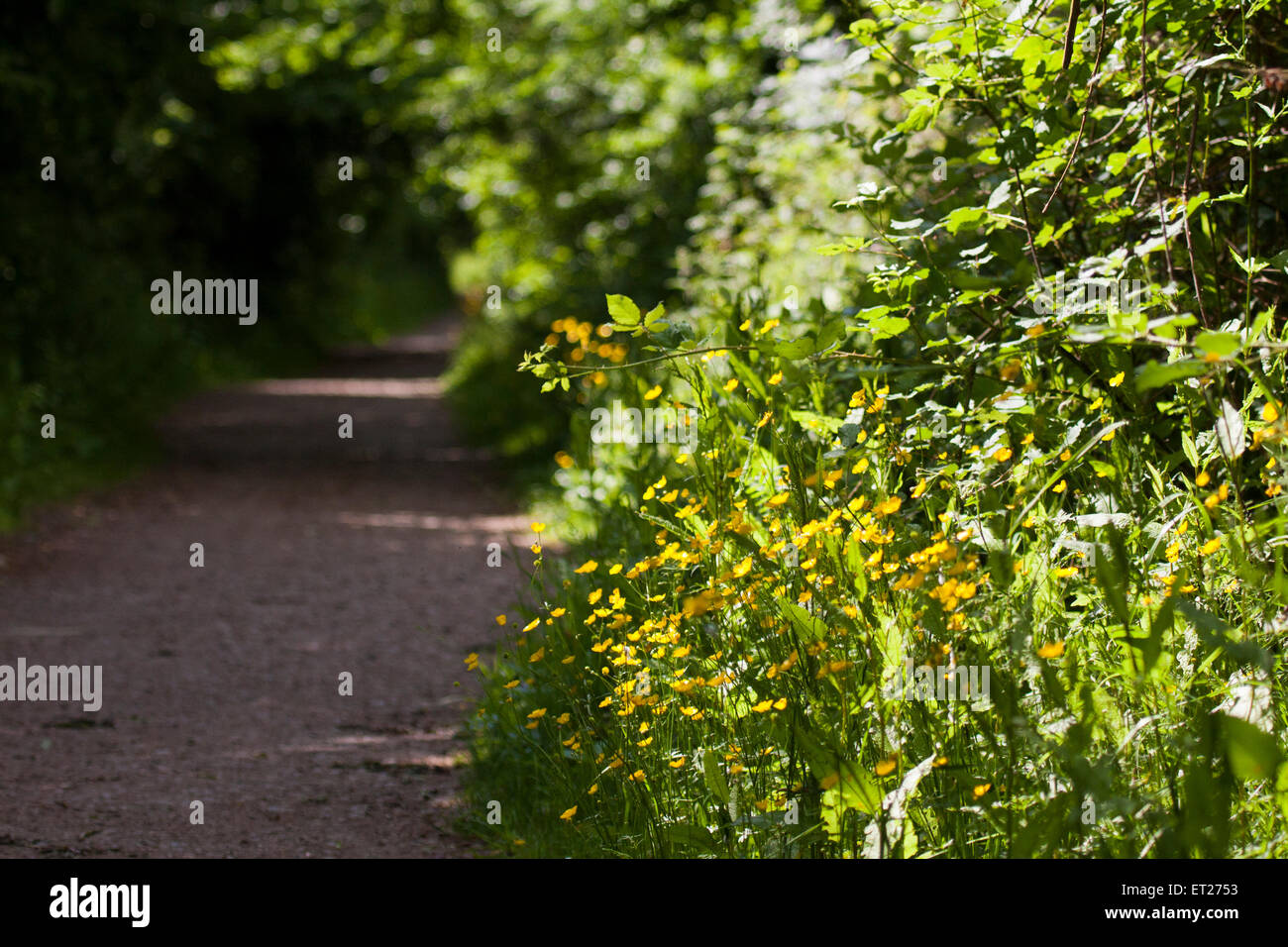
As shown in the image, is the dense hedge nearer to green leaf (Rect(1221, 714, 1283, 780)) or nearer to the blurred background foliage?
the blurred background foliage

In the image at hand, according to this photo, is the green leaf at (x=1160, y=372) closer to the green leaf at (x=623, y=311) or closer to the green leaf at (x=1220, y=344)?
the green leaf at (x=1220, y=344)

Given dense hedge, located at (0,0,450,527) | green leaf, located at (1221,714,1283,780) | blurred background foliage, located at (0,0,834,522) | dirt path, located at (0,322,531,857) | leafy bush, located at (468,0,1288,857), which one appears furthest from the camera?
blurred background foliage, located at (0,0,834,522)

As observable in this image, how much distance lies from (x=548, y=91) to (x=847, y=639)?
12.0 metres

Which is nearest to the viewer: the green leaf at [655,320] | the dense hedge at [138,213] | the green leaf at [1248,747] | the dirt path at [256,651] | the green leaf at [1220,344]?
the green leaf at [1248,747]

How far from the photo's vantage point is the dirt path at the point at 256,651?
14.1 feet

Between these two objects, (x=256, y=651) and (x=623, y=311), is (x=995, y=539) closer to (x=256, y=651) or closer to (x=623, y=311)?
(x=623, y=311)

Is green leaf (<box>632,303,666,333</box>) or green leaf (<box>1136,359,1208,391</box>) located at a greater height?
green leaf (<box>632,303,666,333</box>)

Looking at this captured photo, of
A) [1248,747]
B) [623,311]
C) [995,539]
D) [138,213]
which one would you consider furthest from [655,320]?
[138,213]

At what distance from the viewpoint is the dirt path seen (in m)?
4.29

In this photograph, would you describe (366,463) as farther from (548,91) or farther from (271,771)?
(271,771)

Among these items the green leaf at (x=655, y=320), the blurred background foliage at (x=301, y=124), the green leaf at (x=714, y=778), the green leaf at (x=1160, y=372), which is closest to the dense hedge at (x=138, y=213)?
the blurred background foliage at (x=301, y=124)

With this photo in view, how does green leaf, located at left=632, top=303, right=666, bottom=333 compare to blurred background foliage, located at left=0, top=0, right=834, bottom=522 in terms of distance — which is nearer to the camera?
green leaf, located at left=632, top=303, right=666, bottom=333

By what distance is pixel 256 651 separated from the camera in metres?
6.44

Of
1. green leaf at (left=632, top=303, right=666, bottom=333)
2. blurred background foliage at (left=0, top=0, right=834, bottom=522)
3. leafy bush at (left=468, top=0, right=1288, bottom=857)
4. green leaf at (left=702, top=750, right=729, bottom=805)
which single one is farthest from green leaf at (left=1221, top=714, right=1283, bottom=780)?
blurred background foliage at (left=0, top=0, right=834, bottom=522)
